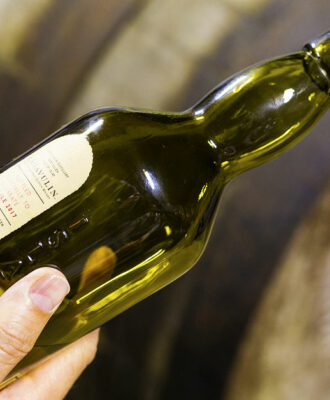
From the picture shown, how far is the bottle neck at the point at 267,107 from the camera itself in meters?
0.40

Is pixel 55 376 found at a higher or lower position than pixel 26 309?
lower

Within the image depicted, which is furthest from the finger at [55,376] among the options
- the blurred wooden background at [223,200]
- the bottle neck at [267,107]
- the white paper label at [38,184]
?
the bottle neck at [267,107]

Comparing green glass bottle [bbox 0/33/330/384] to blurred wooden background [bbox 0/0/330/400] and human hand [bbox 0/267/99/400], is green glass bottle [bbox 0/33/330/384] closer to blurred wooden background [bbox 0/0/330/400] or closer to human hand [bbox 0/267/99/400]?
human hand [bbox 0/267/99/400]

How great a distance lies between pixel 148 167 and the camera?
41cm

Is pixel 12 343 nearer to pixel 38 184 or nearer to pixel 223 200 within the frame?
pixel 38 184

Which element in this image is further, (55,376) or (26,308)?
(55,376)

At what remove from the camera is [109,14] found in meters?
0.68

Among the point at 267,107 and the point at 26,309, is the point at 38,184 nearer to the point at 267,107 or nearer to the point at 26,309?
the point at 26,309

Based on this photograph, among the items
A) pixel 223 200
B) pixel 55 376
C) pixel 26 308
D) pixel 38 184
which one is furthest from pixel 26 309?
pixel 223 200

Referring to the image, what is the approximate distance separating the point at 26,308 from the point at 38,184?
0.10m

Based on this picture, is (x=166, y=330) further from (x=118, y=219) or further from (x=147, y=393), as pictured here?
(x=118, y=219)

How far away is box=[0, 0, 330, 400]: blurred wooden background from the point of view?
581mm

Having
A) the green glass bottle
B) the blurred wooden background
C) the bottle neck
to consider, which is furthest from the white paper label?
the blurred wooden background

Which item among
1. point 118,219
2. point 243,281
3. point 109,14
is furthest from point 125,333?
point 109,14
